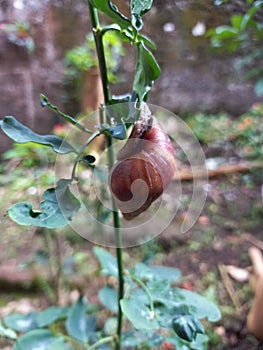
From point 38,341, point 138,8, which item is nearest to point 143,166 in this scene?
point 138,8

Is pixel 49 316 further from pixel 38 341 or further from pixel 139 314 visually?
pixel 139 314

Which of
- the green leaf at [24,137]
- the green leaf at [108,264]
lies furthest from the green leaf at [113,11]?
the green leaf at [108,264]

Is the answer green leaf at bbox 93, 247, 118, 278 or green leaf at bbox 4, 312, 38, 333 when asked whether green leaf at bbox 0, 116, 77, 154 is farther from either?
green leaf at bbox 4, 312, 38, 333

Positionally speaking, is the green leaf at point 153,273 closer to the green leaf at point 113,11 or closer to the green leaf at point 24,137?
the green leaf at point 24,137

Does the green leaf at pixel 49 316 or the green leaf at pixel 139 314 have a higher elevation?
the green leaf at pixel 139 314

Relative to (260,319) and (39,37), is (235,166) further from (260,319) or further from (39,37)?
(39,37)

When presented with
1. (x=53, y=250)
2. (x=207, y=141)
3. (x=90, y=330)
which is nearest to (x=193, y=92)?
(x=207, y=141)

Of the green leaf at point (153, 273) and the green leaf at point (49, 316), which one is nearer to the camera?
the green leaf at point (153, 273)
